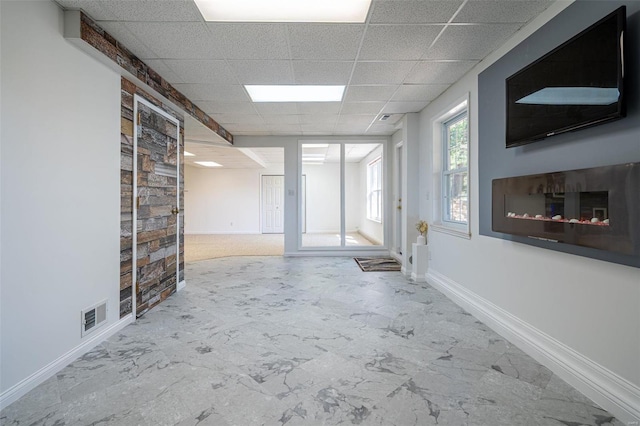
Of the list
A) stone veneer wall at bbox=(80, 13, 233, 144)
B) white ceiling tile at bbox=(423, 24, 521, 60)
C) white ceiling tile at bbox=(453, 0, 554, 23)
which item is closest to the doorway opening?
stone veneer wall at bbox=(80, 13, 233, 144)

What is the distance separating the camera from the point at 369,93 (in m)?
3.72

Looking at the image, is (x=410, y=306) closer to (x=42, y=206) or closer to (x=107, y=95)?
(x=42, y=206)

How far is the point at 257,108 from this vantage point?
14.2 feet

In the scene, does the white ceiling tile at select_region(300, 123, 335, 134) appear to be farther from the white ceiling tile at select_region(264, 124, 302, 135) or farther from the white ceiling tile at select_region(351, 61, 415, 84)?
the white ceiling tile at select_region(351, 61, 415, 84)

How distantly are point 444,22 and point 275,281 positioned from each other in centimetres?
351

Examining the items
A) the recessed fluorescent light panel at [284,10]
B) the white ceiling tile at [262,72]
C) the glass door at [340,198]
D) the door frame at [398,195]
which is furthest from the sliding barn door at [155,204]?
the door frame at [398,195]

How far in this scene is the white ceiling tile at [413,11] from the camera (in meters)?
2.04

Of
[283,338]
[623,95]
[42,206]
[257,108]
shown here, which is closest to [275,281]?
[283,338]

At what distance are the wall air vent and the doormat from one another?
3515mm

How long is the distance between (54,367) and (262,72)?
9.51 ft

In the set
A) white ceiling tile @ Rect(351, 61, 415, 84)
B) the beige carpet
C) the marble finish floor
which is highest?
white ceiling tile @ Rect(351, 61, 415, 84)

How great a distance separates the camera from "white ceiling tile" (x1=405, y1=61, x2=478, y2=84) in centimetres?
296

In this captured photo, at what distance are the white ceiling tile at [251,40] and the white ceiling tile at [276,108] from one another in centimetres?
134

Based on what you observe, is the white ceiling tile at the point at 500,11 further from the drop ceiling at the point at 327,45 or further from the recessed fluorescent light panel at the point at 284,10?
the recessed fluorescent light panel at the point at 284,10
